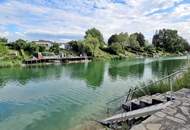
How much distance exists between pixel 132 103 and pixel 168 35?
100443 mm

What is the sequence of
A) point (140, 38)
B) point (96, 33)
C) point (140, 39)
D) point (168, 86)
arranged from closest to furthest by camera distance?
1. point (168, 86)
2. point (96, 33)
3. point (140, 39)
4. point (140, 38)

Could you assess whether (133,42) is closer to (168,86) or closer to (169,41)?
(169,41)

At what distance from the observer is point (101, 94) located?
1616 cm

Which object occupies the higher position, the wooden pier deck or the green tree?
the green tree

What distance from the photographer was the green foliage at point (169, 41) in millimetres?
102625

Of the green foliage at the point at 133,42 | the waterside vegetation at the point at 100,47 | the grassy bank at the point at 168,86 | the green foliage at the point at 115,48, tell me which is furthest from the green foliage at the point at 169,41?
the grassy bank at the point at 168,86

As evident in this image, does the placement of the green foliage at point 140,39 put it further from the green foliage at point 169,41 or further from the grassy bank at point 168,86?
the grassy bank at point 168,86

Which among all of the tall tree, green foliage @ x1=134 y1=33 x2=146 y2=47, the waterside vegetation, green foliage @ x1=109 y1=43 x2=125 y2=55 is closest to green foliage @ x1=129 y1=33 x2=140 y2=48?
the waterside vegetation

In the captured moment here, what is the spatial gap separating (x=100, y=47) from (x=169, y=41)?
4275 cm

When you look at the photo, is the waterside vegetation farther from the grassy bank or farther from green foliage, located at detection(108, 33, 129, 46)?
the grassy bank

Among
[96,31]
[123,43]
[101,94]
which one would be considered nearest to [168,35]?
[123,43]

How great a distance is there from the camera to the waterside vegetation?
170ft

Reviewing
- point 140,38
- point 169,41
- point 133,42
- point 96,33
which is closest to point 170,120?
point 96,33

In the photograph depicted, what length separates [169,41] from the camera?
102 meters
